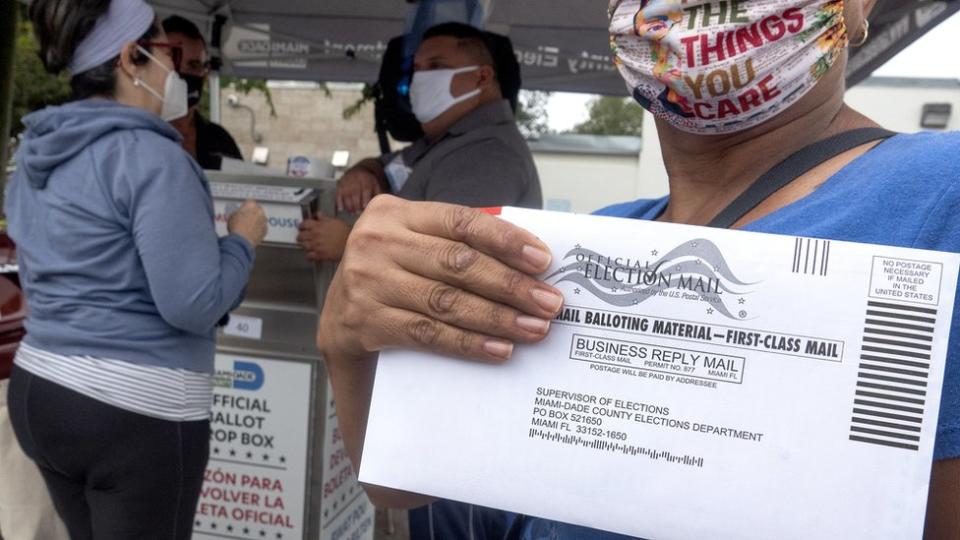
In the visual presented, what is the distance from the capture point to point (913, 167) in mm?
701

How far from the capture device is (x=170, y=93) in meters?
2.27

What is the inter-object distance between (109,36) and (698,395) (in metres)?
2.06

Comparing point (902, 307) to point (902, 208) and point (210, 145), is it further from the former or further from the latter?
point (210, 145)

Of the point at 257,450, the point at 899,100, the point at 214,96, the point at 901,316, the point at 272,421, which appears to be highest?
the point at 899,100

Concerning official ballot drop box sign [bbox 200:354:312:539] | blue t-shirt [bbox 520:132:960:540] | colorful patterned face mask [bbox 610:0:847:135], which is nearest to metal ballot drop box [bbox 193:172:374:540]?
official ballot drop box sign [bbox 200:354:312:539]

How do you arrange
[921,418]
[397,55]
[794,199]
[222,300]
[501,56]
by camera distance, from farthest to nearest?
[397,55], [501,56], [222,300], [794,199], [921,418]

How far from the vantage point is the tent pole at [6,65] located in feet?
14.9

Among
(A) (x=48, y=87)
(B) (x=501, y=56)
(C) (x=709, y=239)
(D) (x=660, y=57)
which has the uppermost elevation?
(A) (x=48, y=87)

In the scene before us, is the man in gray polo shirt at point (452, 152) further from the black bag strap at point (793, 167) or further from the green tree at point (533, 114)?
the green tree at point (533, 114)

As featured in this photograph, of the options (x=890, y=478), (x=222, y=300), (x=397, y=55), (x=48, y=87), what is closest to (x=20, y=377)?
(x=222, y=300)

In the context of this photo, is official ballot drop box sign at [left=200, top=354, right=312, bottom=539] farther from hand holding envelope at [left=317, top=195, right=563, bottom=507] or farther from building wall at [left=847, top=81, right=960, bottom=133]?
building wall at [left=847, top=81, right=960, bottom=133]

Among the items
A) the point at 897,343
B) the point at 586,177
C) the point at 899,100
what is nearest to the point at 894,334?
the point at 897,343

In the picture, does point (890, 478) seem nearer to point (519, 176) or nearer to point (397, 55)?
point (519, 176)

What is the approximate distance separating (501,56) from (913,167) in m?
2.16
